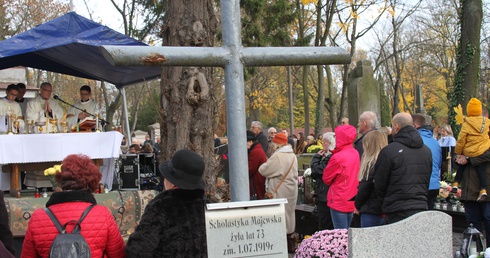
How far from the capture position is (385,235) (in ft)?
12.4

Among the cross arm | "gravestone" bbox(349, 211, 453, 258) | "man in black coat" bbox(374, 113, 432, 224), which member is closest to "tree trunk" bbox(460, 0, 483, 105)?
"man in black coat" bbox(374, 113, 432, 224)

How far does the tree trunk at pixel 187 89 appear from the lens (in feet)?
23.8

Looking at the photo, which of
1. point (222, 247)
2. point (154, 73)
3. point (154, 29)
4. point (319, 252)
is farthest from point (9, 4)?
point (222, 247)

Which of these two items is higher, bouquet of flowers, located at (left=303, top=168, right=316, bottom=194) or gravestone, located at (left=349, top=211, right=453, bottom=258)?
gravestone, located at (left=349, top=211, right=453, bottom=258)

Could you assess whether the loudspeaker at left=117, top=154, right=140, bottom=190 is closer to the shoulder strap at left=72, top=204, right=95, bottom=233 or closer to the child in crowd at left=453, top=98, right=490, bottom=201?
the child in crowd at left=453, top=98, right=490, bottom=201

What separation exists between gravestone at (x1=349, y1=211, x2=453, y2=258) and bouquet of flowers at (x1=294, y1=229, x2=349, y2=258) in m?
1.84

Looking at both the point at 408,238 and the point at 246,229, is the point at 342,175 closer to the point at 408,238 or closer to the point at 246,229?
the point at 408,238

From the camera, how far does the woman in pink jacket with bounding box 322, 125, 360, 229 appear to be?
728 centimetres

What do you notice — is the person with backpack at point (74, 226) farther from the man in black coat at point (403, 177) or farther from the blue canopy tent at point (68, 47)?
the blue canopy tent at point (68, 47)

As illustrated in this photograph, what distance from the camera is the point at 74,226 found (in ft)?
12.1

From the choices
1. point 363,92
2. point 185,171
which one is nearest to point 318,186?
point 185,171

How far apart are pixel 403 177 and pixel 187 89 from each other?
2.86 m

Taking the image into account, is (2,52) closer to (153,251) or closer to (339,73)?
(153,251)

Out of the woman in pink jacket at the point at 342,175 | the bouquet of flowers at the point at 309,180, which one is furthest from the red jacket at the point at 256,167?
the woman in pink jacket at the point at 342,175
